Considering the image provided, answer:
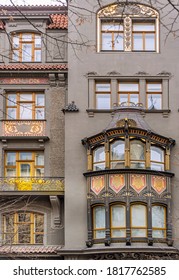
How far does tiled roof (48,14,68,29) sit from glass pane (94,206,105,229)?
9777 millimetres

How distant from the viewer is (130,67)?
93.5ft

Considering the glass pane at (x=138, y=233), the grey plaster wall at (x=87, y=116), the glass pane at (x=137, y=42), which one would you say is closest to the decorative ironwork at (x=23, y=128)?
the grey plaster wall at (x=87, y=116)

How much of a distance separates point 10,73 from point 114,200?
858cm

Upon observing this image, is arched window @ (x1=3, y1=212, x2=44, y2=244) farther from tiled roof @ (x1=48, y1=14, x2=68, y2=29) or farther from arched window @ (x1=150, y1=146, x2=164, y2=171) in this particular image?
tiled roof @ (x1=48, y1=14, x2=68, y2=29)

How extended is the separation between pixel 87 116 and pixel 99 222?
517cm

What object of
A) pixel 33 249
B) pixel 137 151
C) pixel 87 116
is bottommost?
pixel 33 249

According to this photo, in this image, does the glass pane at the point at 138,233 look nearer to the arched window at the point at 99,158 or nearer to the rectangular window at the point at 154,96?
the arched window at the point at 99,158

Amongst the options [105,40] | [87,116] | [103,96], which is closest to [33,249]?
[87,116]

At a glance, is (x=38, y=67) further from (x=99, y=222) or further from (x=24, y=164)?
(x=99, y=222)

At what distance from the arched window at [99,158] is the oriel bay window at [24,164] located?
10.1 feet

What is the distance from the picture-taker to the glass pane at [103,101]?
2833 cm

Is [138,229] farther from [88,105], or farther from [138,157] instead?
[88,105]

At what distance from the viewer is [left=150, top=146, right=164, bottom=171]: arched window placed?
1062 inches

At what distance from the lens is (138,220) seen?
26031 mm
